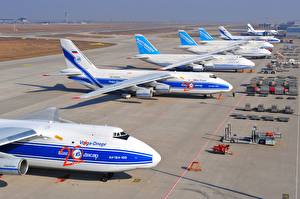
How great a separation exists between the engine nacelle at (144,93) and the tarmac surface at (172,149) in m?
0.79

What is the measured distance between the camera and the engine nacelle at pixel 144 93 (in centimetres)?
4931

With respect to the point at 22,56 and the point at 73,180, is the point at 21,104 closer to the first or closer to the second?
the point at 73,180

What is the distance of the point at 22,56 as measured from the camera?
98.9m

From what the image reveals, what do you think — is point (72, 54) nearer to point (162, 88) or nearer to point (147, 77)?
point (147, 77)

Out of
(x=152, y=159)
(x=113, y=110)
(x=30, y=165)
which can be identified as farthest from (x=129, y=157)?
(x=113, y=110)

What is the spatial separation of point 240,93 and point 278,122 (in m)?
15.8

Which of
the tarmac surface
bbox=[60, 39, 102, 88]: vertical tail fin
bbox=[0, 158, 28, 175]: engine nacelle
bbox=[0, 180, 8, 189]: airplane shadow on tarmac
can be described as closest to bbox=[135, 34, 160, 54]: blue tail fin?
the tarmac surface

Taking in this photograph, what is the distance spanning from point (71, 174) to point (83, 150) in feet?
8.62

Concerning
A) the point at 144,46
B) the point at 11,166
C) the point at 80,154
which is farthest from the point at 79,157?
the point at 144,46

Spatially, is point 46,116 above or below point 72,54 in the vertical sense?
below

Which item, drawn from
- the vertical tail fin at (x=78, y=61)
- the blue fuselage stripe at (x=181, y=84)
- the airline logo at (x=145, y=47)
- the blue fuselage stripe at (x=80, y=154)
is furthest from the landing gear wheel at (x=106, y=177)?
the airline logo at (x=145, y=47)

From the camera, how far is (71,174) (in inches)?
1041

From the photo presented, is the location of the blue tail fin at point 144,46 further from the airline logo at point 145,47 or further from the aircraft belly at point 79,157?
the aircraft belly at point 79,157

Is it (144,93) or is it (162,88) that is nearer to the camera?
(144,93)
